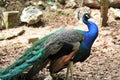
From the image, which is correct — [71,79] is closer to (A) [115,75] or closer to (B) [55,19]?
(A) [115,75]

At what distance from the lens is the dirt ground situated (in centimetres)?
509

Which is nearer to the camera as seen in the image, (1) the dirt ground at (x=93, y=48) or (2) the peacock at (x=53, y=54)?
(2) the peacock at (x=53, y=54)

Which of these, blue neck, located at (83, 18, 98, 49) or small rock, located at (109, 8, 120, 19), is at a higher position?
blue neck, located at (83, 18, 98, 49)

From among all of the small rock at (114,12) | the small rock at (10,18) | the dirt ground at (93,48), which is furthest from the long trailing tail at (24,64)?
the small rock at (114,12)

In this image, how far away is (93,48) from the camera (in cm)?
621

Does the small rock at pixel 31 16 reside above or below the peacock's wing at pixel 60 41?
below

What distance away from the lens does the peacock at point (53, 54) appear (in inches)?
166

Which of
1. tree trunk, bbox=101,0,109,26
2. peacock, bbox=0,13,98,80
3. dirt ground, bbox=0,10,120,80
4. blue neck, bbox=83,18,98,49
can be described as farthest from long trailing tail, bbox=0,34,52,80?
tree trunk, bbox=101,0,109,26

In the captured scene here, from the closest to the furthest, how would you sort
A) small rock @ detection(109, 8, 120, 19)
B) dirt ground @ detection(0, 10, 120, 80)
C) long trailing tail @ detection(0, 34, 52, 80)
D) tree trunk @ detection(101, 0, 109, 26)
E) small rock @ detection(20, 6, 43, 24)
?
long trailing tail @ detection(0, 34, 52, 80) → dirt ground @ detection(0, 10, 120, 80) → tree trunk @ detection(101, 0, 109, 26) → small rock @ detection(20, 6, 43, 24) → small rock @ detection(109, 8, 120, 19)

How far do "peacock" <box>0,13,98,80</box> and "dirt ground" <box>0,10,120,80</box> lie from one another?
65 centimetres

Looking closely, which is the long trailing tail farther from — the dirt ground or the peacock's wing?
the dirt ground

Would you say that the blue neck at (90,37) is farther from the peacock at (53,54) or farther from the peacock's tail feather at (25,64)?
the peacock's tail feather at (25,64)

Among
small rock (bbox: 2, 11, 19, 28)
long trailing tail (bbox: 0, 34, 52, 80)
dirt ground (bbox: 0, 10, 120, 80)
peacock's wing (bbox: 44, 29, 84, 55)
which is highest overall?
peacock's wing (bbox: 44, 29, 84, 55)

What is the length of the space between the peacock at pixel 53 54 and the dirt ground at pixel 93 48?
2.12ft
